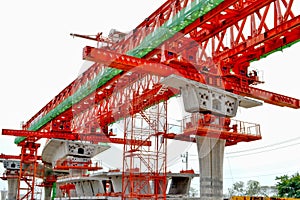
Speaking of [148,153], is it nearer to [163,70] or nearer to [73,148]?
[163,70]

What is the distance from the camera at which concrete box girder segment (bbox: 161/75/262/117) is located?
18.5 metres

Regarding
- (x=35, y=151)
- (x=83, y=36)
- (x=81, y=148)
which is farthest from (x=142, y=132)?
(x=35, y=151)

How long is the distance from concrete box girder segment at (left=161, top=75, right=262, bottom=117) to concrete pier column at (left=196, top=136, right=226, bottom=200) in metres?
2.20

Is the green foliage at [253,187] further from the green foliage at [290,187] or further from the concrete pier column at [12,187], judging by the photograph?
the concrete pier column at [12,187]

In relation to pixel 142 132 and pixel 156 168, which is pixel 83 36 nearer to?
pixel 142 132

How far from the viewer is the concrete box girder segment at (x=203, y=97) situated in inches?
727

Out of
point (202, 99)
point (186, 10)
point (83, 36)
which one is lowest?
point (202, 99)

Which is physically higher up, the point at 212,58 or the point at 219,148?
the point at 212,58

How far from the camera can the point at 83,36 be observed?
26.7 metres

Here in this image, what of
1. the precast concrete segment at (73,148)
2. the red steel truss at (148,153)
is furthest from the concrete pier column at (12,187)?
the red steel truss at (148,153)

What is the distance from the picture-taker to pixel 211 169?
20375mm

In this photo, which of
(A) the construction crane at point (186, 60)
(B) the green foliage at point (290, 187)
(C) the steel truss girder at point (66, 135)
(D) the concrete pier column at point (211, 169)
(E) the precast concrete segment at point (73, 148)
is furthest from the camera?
Result: (B) the green foliage at point (290, 187)

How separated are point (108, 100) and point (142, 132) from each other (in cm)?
817

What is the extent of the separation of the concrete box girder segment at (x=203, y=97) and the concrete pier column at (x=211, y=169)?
7.23 feet
